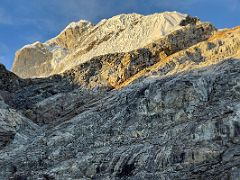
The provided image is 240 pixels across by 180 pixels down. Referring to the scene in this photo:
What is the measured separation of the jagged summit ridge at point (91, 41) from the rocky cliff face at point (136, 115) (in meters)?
10.4

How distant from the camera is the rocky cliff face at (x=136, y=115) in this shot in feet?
97.1

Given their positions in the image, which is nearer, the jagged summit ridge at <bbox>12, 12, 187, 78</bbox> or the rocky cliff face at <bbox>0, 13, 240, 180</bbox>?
the rocky cliff face at <bbox>0, 13, 240, 180</bbox>

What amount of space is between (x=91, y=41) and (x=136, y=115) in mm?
34202

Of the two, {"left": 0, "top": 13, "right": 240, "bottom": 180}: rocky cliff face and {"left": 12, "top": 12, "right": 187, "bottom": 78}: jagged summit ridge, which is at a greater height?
{"left": 12, "top": 12, "right": 187, "bottom": 78}: jagged summit ridge

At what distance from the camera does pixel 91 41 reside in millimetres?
68500

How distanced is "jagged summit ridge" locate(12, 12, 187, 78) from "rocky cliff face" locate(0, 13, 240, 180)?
411 inches

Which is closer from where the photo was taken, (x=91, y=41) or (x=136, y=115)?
(x=136, y=115)

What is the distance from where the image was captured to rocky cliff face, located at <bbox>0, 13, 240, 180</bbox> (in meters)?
29.6

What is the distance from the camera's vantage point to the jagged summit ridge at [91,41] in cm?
6162

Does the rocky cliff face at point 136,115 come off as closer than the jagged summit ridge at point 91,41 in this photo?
Yes

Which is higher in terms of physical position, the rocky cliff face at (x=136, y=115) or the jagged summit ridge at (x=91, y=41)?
the jagged summit ridge at (x=91, y=41)

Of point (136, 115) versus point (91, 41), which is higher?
point (91, 41)

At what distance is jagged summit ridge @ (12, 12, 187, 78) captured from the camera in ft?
202

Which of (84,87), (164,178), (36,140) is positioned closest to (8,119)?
(36,140)
